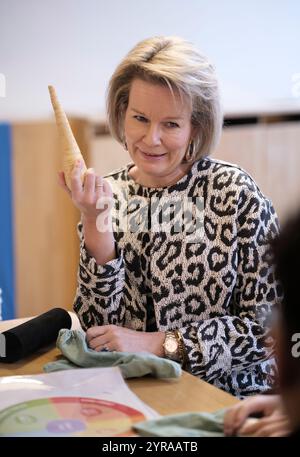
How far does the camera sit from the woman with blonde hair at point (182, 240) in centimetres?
109

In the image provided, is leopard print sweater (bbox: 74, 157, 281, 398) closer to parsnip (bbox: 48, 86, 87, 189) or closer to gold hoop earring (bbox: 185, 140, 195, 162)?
gold hoop earring (bbox: 185, 140, 195, 162)

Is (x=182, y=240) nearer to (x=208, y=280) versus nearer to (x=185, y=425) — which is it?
(x=208, y=280)

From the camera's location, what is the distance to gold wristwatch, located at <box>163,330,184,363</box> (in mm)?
1044

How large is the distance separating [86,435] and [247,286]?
497 mm

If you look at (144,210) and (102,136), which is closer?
(144,210)

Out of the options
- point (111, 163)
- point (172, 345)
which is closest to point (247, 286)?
point (172, 345)

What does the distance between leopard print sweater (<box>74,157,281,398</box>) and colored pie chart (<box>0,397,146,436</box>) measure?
30 cm

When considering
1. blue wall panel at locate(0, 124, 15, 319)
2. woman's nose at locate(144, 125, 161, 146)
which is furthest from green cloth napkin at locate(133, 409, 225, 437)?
blue wall panel at locate(0, 124, 15, 319)

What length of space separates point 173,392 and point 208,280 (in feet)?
1.10

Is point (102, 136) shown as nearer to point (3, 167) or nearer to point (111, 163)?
point (111, 163)

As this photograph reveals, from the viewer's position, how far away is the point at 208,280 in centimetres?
116

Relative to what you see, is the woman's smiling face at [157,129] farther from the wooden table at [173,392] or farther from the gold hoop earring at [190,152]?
the wooden table at [173,392]

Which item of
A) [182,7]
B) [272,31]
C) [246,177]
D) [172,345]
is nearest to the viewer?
[172,345]
